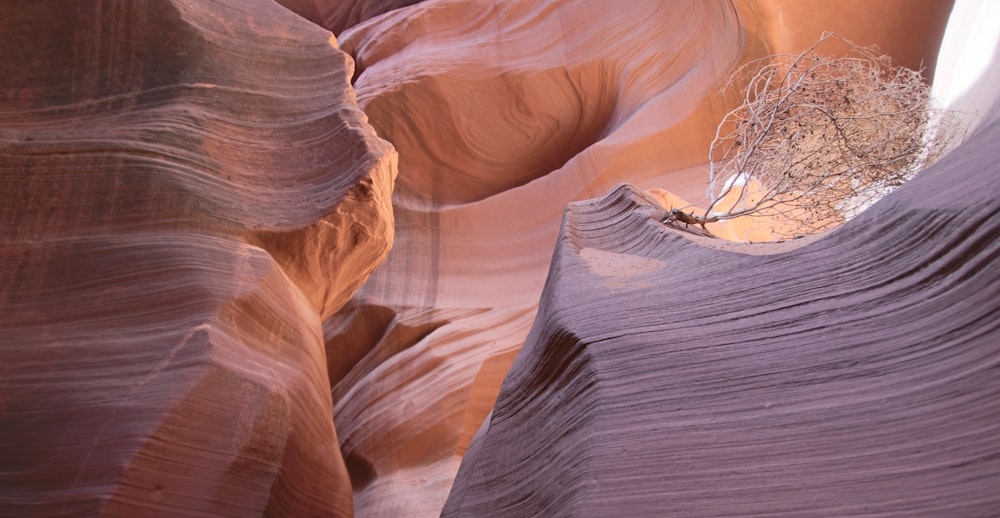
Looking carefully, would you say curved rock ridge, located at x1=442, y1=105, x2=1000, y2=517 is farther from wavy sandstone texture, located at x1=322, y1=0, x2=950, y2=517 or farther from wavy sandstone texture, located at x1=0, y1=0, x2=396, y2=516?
wavy sandstone texture, located at x1=322, y1=0, x2=950, y2=517

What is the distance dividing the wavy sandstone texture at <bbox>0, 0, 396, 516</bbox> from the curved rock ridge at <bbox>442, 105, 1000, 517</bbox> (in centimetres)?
125

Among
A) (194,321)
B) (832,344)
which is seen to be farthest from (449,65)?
(832,344)

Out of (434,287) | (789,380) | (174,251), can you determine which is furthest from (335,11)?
(789,380)

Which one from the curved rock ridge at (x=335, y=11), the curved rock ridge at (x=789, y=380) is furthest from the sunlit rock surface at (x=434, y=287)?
the curved rock ridge at (x=335, y=11)

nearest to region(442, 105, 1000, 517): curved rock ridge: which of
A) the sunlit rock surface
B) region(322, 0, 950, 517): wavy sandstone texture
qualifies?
the sunlit rock surface

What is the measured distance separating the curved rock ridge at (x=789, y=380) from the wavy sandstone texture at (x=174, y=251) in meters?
1.25

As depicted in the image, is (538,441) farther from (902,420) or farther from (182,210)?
(182,210)

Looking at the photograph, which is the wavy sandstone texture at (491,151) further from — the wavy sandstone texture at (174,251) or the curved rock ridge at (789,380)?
the curved rock ridge at (789,380)

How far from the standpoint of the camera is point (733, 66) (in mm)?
6965

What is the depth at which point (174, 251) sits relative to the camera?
142 inches

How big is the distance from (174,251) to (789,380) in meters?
2.80

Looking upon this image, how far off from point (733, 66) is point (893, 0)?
54.3 inches

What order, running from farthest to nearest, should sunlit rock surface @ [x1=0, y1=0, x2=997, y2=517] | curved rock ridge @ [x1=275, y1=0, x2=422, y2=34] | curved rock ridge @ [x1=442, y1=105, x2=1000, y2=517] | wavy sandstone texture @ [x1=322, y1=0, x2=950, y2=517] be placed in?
curved rock ridge @ [x1=275, y1=0, x2=422, y2=34] < wavy sandstone texture @ [x1=322, y1=0, x2=950, y2=517] < sunlit rock surface @ [x1=0, y1=0, x2=997, y2=517] < curved rock ridge @ [x1=442, y1=105, x2=1000, y2=517]

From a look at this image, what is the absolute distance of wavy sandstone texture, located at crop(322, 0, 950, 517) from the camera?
5.93 meters
